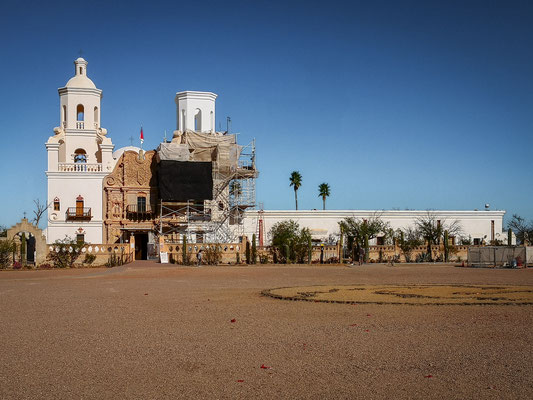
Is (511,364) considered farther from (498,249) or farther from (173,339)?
(498,249)

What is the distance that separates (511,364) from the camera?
28.8 ft

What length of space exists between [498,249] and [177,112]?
106 feet

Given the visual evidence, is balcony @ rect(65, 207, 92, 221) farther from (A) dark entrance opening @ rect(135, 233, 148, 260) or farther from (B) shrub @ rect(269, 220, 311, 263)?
(B) shrub @ rect(269, 220, 311, 263)

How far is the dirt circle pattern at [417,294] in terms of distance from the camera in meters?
16.4

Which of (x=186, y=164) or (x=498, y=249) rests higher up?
(x=186, y=164)

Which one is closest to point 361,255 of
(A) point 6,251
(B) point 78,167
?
(A) point 6,251

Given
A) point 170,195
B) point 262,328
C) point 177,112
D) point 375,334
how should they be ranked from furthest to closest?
point 177,112 < point 170,195 < point 262,328 < point 375,334

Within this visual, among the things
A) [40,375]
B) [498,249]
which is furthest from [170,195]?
[40,375]

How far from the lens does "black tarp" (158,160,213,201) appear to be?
5241 cm

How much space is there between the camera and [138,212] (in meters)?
53.0

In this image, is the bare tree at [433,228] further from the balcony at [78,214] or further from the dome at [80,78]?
the dome at [80,78]

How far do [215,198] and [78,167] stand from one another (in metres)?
11.8

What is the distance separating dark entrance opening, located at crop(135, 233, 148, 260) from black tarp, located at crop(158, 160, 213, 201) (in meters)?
4.02

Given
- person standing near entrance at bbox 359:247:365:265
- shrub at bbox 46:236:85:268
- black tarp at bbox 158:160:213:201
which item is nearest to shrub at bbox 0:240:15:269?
shrub at bbox 46:236:85:268
